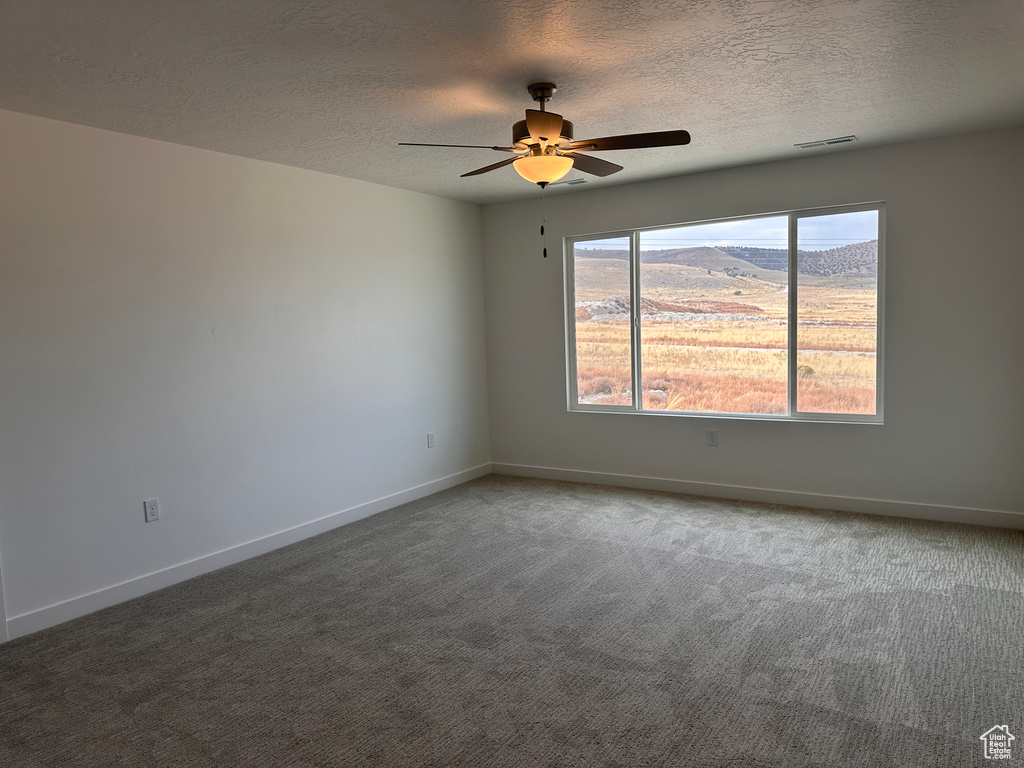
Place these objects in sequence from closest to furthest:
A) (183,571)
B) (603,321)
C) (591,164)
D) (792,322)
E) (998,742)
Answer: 1. (998,742)
2. (591,164)
3. (183,571)
4. (792,322)
5. (603,321)

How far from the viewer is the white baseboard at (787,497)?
165 inches

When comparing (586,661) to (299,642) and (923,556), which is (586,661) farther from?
(923,556)

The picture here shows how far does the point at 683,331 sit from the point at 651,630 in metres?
2.89

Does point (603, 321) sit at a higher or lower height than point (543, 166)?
lower

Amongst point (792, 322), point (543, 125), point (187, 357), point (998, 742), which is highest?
point (543, 125)

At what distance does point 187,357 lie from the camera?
3.80 metres

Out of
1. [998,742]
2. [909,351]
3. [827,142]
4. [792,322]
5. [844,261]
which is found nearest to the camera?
[998,742]

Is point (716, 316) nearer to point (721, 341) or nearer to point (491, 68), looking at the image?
point (721, 341)

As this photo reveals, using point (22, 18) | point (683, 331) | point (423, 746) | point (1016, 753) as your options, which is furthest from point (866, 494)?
point (22, 18)

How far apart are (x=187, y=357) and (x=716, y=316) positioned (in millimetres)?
3725

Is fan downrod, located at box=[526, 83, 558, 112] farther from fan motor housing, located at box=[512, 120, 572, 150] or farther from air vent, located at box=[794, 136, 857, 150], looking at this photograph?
air vent, located at box=[794, 136, 857, 150]

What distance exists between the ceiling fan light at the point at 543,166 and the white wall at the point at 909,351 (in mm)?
1450

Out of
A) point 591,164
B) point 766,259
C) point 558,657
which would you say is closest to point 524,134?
point 591,164

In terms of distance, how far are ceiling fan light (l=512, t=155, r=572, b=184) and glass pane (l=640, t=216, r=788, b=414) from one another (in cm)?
237
